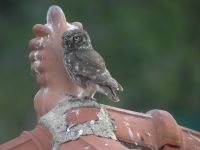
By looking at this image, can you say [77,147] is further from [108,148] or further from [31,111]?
[31,111]

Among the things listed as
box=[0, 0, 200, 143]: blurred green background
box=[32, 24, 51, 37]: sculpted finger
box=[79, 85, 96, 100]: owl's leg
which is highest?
box=[0, 0, 200, 143]: blurred green background

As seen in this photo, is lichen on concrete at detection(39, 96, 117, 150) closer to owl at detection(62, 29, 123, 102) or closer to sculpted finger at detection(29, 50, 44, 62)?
sculpted finger at detection(29, 50, 44, 62)

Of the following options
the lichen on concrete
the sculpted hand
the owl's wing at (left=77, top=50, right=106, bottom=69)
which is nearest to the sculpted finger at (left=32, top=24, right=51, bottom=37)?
the sculpted hand

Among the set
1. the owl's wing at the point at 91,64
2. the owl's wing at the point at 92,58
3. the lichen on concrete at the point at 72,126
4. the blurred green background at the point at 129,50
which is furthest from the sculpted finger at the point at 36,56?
the blurred green background at the point at 129,50

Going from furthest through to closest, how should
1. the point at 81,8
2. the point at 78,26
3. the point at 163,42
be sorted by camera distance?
the point at 163,42
the point at 81,8
the point at 78,26

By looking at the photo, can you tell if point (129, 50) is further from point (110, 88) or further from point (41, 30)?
point (41, 30)

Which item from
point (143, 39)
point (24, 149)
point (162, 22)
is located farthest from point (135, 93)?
point (24, 149)

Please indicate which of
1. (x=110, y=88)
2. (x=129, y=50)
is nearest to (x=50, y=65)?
(x=110, y=88)
